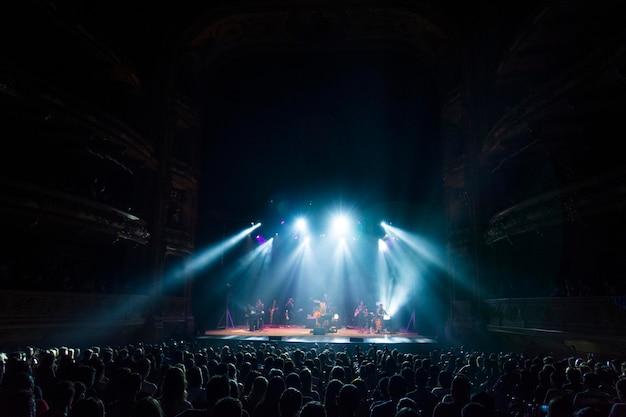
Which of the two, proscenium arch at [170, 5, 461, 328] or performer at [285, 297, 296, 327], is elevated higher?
proscenium arch at [170, 5, 461, 328]

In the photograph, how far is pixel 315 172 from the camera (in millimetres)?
27328

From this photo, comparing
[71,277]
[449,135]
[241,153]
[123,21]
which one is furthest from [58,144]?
[449,135]

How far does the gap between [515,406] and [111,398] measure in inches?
218

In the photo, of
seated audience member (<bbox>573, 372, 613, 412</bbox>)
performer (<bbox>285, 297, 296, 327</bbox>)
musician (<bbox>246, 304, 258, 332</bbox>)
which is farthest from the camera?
performer (<bbox>285, 297, 296, 327</bbox>)

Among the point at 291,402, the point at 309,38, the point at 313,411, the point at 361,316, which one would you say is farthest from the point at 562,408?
the point at 361,316

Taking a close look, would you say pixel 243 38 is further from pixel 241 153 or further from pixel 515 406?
pixel 515 406

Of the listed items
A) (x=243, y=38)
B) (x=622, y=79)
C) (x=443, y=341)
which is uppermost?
(x=243, y=38)

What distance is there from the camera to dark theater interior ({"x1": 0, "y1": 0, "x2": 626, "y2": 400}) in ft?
47.4

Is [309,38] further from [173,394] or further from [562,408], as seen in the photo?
[562,408]

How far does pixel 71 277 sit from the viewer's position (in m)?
19.4

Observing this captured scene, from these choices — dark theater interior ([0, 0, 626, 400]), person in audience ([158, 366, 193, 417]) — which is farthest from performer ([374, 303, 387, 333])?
person in audience ([158, 366, 193, 417])

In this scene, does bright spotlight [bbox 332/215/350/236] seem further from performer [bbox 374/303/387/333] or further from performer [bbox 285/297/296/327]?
performer [bbox 285/297/296/327]

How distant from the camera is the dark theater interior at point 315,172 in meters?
14.4

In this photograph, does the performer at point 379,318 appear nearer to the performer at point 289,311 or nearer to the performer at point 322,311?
the performer at point 322,311
